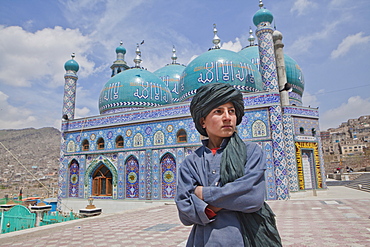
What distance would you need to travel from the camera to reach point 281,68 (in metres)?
13.7

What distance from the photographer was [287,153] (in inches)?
464

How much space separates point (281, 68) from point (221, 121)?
43.4 ft

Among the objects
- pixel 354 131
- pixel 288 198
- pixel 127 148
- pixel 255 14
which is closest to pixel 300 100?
pixel 255 14

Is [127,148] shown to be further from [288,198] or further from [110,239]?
[110,239]

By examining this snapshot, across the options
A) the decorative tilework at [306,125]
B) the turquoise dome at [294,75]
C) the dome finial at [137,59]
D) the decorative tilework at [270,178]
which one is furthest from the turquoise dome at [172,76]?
the decorative tilework at [270,178]

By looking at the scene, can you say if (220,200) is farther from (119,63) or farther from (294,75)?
(119,63)

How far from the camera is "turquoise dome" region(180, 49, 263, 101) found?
13820 millimetres

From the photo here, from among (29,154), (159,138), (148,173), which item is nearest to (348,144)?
(159,138)

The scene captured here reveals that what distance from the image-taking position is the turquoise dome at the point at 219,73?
1382 centimetres

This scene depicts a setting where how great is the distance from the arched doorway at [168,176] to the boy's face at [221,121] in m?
11.1

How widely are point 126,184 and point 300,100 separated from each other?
12.7 metres

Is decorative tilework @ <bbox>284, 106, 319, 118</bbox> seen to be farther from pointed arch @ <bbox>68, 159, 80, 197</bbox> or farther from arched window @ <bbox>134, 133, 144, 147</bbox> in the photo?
pointed arch @ <bbox>68, 159, 80, 197</bbox>

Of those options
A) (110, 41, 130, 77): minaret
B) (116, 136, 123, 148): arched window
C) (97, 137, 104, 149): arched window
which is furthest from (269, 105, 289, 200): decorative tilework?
(110, 41, 130, 77): minaret

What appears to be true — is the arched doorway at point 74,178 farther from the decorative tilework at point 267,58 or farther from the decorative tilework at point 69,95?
the decorative tilework at point 267,58
